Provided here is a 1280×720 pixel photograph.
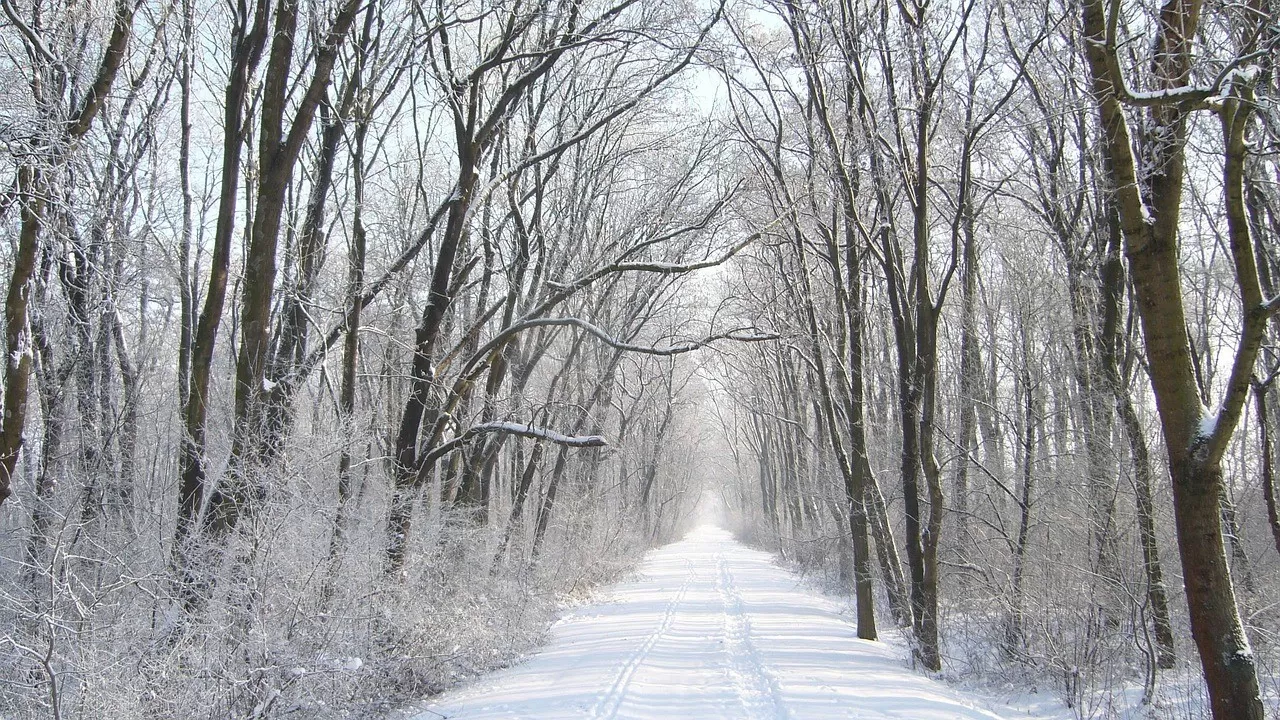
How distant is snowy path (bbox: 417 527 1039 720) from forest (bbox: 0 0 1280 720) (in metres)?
0.81

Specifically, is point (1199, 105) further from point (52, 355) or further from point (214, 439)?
point (52, 355)

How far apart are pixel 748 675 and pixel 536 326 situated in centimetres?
508

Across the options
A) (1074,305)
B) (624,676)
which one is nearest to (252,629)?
(624,676)

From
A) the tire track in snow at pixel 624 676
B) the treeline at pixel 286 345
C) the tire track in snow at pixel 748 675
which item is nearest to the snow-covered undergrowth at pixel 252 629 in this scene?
the treeline at pixel 286 345

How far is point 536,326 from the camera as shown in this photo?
382 inches

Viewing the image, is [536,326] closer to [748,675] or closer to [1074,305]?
[748,675]

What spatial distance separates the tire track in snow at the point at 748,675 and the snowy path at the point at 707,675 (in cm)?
1

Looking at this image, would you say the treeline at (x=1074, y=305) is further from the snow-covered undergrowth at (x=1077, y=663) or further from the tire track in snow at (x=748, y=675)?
the tire track in snow at (x=748, y=675)

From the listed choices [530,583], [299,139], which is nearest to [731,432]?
[530,583]

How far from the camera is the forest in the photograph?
4.89 m

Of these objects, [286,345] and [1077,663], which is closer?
[1077,663]

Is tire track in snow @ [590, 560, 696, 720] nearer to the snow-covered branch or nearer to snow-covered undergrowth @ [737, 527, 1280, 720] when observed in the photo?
the snow-covered branch

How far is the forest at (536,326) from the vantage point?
4.89 meters

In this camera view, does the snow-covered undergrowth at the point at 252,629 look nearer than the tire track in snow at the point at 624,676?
Yes
